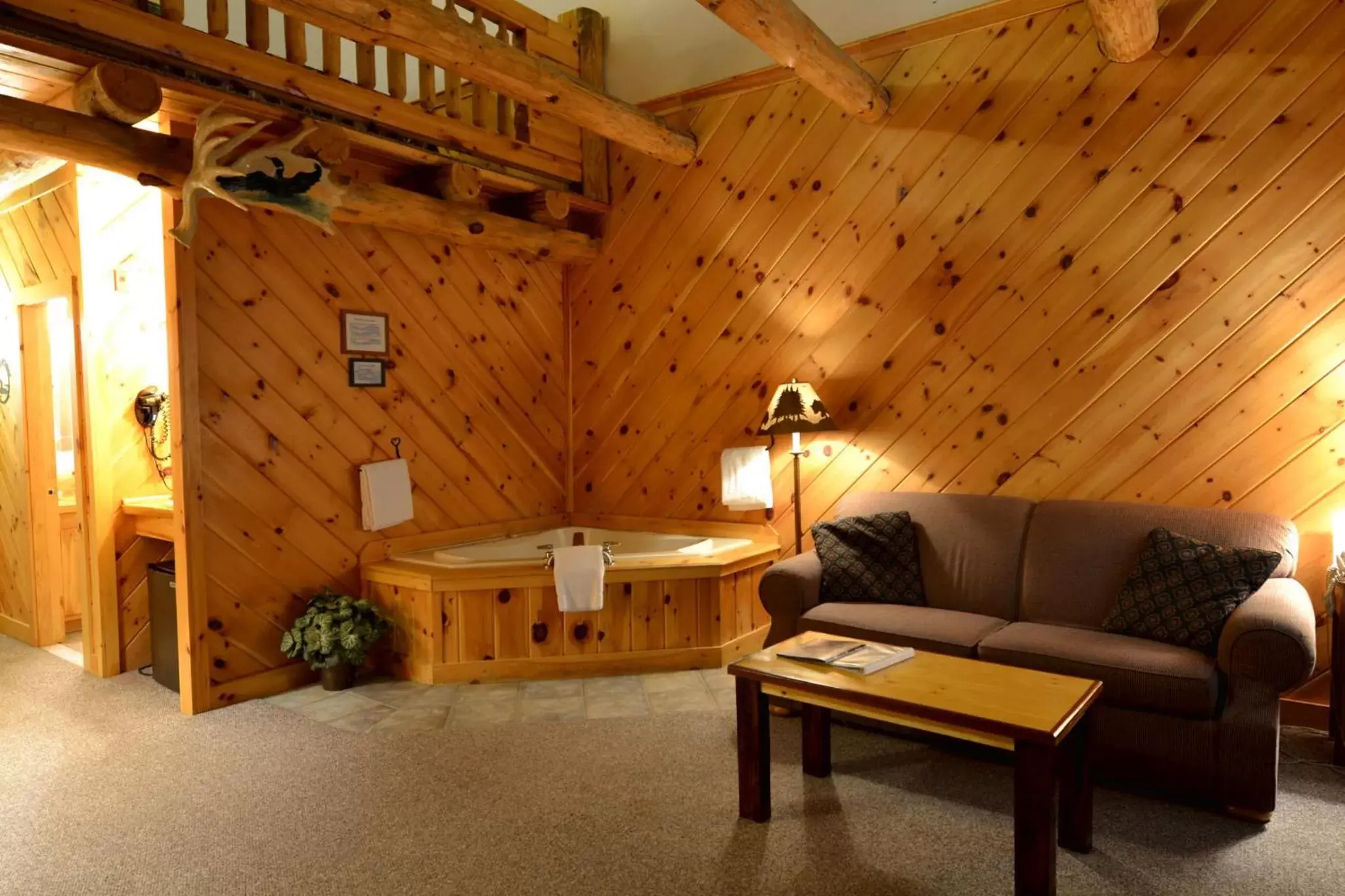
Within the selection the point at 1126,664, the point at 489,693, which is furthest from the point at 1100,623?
the point at 489,693

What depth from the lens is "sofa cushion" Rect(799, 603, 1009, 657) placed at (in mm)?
3129

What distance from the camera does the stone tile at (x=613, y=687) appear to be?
3793 mm

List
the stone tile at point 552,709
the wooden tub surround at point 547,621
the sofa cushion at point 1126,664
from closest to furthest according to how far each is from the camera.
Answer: the sofa cushion at point 1126,664, the stone tile at point 552,709, the wooden tub surround at point 547,621

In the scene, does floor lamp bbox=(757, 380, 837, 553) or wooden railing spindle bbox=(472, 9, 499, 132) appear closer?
floor lamp bbox=(757, 380, 837, 553)

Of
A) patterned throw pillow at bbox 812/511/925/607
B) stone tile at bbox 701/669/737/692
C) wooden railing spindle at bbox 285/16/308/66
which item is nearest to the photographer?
wooden railing spindle at bbox 285/16/308/66

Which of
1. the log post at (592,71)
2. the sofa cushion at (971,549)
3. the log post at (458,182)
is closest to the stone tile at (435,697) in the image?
the sofa cushion at (971,549)

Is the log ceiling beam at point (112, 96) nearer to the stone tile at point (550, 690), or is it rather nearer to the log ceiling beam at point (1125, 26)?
the stone tile at point (550, 690)

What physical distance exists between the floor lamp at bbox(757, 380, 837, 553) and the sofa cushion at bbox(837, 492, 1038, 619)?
0.55 metres

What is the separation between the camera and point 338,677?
3893 millimetres

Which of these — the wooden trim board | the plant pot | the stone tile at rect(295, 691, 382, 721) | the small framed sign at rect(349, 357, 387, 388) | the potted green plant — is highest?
the wooden trim board

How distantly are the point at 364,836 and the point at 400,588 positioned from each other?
1.67 metres

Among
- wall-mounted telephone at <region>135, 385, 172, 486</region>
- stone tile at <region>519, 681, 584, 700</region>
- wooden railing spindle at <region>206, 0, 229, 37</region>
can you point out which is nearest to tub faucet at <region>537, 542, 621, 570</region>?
stone tile at <region>519, 681, 584, 700</region>

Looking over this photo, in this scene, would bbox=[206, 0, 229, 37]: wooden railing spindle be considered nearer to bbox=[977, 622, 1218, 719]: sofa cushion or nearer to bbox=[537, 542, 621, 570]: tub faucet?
bbox=[537, 542, 621, 570]: tub faucet

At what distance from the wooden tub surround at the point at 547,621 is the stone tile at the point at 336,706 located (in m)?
0.30
